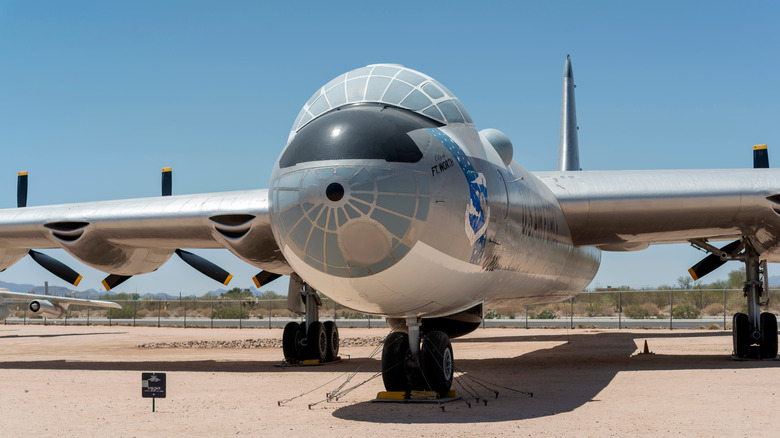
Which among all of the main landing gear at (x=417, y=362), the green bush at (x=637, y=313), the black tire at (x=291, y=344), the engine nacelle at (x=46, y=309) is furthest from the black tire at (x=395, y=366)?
the green bush at (x=637, y=313)

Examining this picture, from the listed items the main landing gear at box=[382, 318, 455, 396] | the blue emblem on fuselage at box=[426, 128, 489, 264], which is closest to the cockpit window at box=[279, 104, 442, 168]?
the blue emblem on fuselage at box=[426, 128, 489, 264]

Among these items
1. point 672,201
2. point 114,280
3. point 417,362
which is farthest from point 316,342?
point 672,201

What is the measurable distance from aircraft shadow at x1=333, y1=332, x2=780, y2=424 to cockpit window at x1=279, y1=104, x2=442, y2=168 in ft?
10.6

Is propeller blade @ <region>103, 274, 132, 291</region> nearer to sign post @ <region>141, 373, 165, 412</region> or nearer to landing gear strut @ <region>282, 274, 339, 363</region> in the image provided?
landing gear strut @ <region>282, 274, 339, 363</region>

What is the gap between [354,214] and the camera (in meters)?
8.77

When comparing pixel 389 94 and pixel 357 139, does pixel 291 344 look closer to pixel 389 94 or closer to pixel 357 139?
pixel 389 94

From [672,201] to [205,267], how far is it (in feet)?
36.7

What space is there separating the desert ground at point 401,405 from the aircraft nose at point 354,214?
1981 millimetres

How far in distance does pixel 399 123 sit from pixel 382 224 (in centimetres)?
148

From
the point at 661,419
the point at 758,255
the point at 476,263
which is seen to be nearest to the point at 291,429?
the point at 476,263

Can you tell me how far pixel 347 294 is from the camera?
384 inches

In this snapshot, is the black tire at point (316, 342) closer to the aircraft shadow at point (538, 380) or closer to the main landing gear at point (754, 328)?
the aircraft shadow at point (538, 380)

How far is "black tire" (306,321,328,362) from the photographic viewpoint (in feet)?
62.5

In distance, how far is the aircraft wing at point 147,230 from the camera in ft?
54.1
